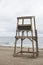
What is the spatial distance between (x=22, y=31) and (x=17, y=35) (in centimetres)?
58

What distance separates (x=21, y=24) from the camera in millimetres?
15117

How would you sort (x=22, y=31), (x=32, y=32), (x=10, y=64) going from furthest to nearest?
(x=22, y=31) → (x=32, y=32) → (x=10, y=64)

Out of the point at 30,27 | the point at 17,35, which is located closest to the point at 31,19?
the point at 30,27

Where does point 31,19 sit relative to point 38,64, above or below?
above

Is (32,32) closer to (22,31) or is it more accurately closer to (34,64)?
(22,31)

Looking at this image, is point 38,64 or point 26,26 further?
point 26,26

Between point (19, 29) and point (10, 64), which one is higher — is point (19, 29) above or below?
above

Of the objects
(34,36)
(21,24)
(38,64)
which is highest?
(21,24)

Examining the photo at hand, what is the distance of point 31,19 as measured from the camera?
48.7 feet

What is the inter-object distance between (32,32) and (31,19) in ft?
3.17

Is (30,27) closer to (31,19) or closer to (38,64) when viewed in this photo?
(31,19)

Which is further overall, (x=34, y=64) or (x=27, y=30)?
(x=27, y=30)

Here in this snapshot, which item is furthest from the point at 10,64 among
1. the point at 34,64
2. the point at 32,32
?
the point at 32,32

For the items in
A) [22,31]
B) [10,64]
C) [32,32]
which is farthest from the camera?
[22,31]
